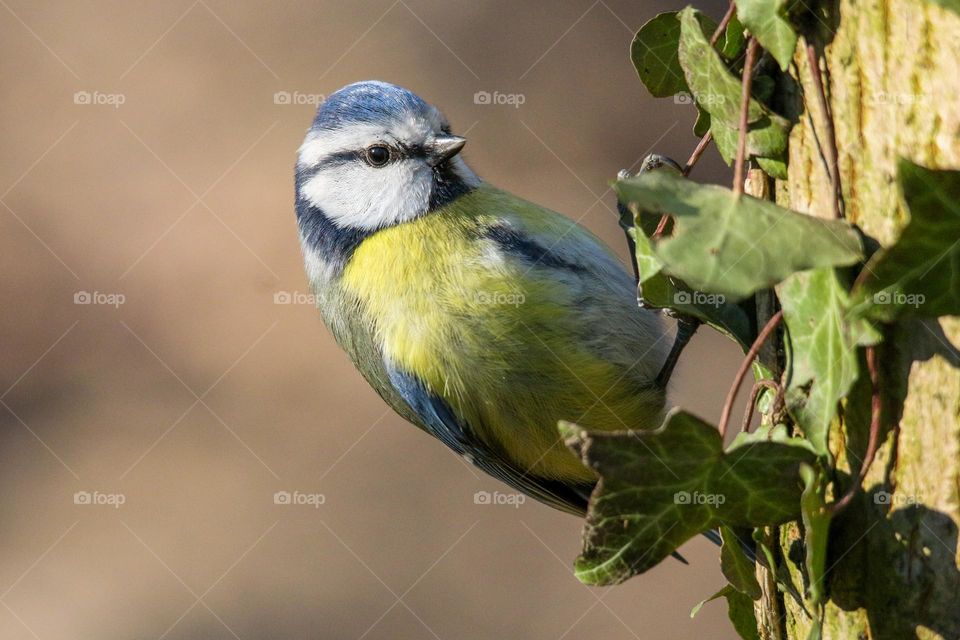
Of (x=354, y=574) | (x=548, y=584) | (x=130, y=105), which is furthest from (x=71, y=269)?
(x=548, y=584)

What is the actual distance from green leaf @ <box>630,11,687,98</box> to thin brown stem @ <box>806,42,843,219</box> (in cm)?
40

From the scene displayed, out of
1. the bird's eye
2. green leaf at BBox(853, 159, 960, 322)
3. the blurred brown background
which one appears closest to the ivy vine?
green leaf at BBox(853, 159, 960, 322)

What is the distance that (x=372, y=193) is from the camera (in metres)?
2.55

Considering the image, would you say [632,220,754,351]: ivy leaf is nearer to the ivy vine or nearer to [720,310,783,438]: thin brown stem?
the ivy vine

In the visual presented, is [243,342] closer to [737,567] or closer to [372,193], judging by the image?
[372,193]

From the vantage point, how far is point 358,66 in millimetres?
6285

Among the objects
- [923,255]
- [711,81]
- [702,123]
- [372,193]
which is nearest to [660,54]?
[702,123]

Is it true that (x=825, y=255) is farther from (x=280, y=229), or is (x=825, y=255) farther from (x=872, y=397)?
(x=280, y=229)

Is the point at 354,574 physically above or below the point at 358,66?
below

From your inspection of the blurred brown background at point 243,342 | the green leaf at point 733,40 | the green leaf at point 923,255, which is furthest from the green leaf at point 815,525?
the blurred brown background at point 243,342

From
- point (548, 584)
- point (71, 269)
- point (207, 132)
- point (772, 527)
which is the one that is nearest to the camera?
point (772, 527)

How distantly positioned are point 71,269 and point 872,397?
17.1 ft

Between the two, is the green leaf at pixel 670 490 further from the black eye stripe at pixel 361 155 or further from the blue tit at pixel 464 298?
the black eye stripe at pixel 361 155

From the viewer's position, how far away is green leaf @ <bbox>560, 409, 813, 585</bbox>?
4.11ft
